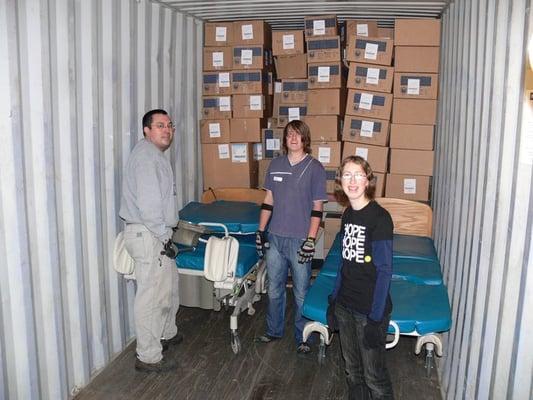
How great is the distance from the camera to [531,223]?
246cm

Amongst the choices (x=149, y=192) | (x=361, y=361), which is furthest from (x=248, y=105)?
(x=361, y=361)

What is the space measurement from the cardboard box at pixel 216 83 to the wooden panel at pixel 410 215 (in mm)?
2193

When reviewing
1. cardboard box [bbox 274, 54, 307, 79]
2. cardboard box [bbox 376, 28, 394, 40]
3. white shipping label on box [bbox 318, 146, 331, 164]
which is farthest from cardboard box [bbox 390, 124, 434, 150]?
cardboard box [bbox 274, 54, 307, 79]

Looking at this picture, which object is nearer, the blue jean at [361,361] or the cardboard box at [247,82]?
the blue jean at [361,361]

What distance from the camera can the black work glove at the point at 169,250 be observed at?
4133 millimetres

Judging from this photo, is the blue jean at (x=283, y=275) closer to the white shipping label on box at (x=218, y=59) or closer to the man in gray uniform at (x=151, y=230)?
the man in gray uniform at (x=151, y=230)

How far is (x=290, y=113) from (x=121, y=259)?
112 inches

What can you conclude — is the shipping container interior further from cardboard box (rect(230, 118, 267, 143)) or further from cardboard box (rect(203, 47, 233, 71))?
cardboard box (rect(230, 118, 267, 143))

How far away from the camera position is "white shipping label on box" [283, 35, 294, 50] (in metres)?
5.96

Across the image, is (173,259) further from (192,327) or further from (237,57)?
(237,57)

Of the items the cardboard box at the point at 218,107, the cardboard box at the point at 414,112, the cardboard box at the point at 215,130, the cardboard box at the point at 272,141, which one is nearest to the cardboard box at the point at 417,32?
the cardboard box at the point at 414,112

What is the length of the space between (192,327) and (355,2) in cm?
356

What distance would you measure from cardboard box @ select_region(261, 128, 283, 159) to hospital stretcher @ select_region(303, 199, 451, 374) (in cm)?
159

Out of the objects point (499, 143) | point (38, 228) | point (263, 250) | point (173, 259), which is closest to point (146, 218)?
point (173, 259)
